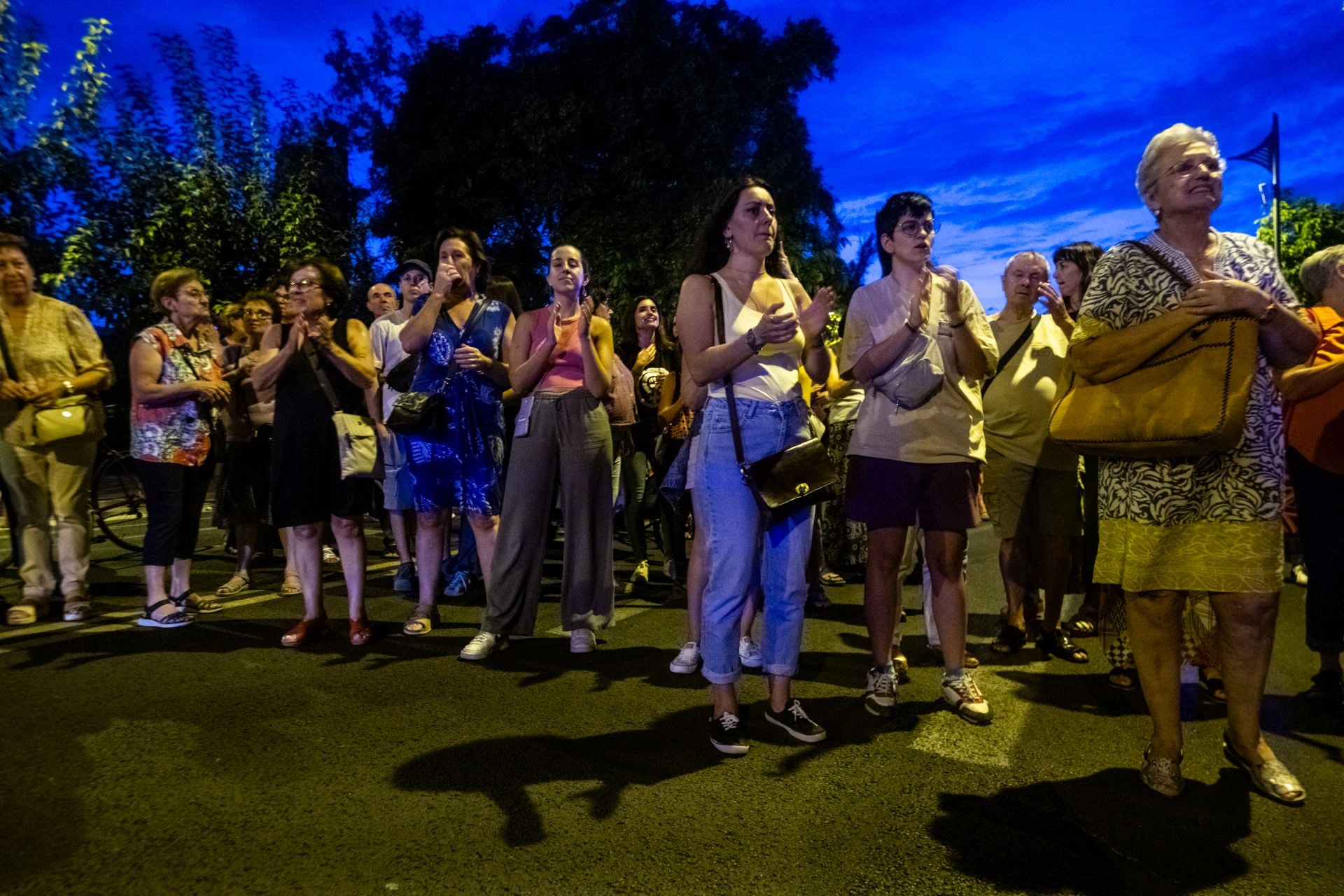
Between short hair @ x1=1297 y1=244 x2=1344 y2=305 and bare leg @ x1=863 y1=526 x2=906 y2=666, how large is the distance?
2.08m

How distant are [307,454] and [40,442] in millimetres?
2068

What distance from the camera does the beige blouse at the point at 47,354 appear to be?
5316 mm

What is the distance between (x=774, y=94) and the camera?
66.3 ft

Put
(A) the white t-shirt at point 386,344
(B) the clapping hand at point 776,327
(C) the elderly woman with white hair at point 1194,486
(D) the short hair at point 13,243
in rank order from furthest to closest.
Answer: (A) the white t-shirt at point 386,344, (D) the short hair at point 13,243, (B) the clapping hand at point 776,327, (C) the elderly woman with white hair at point 1194,486

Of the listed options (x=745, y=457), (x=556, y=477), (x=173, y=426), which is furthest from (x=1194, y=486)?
(x=173, y=426)

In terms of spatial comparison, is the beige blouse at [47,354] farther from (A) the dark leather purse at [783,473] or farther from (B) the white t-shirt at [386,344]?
(A) the dark leather purse at [783,473]

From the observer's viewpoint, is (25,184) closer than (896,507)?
No

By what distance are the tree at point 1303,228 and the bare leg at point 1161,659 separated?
3670cm

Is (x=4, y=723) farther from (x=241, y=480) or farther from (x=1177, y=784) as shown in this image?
(x=1177, y=784)

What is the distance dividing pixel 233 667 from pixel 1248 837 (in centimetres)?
425

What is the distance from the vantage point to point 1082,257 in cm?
485

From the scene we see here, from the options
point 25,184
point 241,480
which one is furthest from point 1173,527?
point 25,184

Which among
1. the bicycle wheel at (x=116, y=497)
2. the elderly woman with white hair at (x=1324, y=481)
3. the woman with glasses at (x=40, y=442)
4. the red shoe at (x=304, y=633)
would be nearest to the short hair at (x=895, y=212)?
the elderly woman with white hair at (x=1324, y=481)

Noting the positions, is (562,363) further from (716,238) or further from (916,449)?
(916,449)
